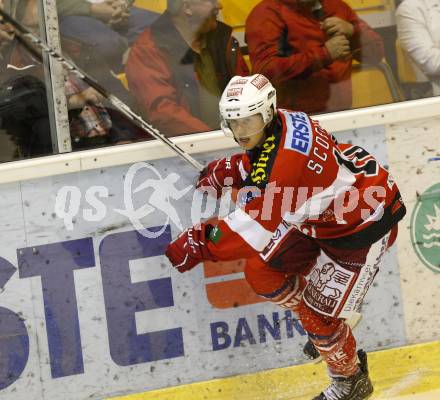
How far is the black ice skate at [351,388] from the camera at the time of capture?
4.01m

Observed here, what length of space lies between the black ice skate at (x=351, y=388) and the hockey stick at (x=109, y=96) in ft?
3.56

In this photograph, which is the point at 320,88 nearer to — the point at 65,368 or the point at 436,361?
the point at 436,361

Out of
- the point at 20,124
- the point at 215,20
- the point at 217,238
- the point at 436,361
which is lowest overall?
the point at 436,361

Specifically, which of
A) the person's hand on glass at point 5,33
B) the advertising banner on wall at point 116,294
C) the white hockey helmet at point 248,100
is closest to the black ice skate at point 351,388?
the advertising banner on wall at point 116,294

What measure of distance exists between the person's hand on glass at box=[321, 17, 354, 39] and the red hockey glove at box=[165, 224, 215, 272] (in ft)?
3.68

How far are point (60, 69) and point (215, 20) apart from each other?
692mm

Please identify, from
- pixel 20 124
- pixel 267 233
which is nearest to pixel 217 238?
pixel 267 233

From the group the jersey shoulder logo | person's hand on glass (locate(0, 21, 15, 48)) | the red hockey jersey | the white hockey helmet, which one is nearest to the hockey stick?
person's hand on glass (locate(0, 21, 15, 48))

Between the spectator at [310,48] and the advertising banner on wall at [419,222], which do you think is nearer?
the spectator at [310,48]

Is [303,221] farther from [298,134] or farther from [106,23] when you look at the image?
[106,23]

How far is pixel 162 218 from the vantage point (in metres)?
4.15

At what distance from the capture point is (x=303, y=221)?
3781 mm

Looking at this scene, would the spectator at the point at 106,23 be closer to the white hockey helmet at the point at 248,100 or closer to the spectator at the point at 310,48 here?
the spectator at the point at 310,48

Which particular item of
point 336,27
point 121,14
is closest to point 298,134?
point 336,27
